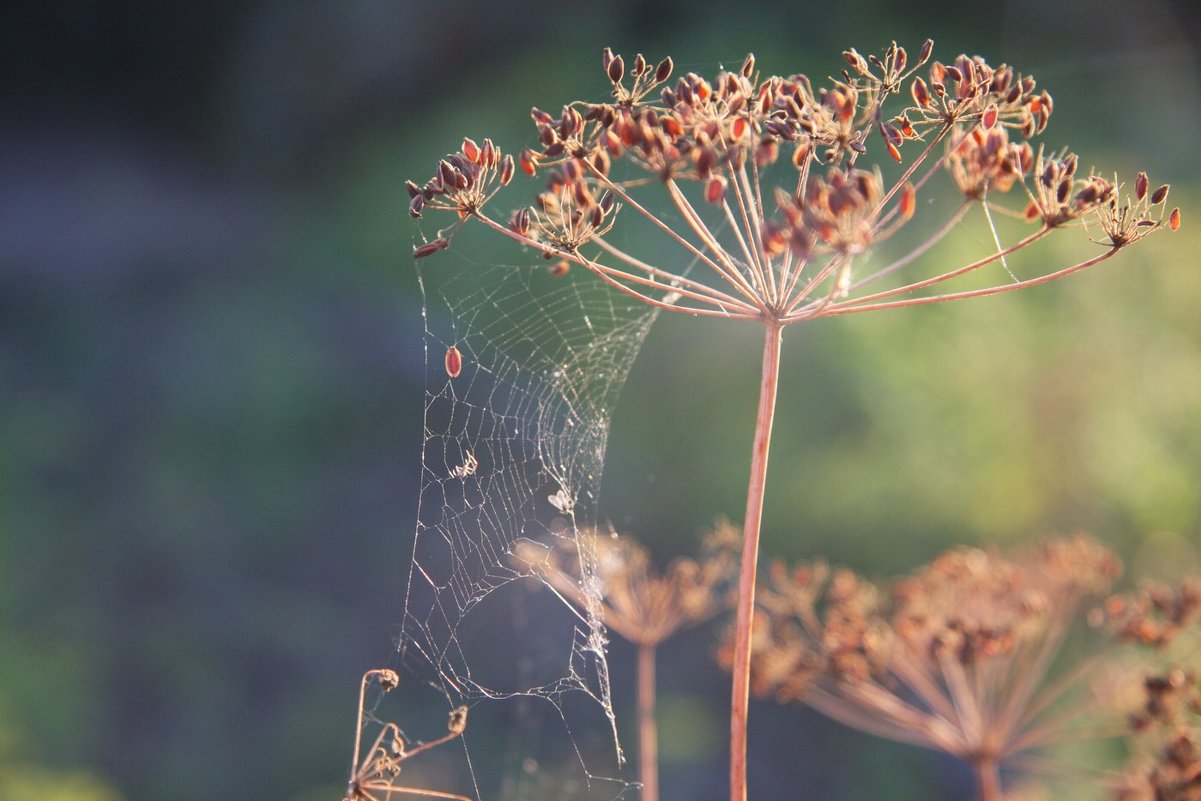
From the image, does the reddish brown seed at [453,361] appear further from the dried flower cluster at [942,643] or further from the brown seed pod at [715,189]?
the dried flower cluster at [942,643]

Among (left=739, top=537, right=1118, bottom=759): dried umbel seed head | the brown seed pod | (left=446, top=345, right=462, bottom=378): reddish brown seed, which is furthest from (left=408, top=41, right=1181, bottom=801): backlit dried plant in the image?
(left=739, top=537, right=1118, bottom=759): dried umbel seed head

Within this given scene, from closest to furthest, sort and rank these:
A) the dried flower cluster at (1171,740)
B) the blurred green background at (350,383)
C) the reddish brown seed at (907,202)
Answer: the reddish brown seed at (907,202), the dried flower cluster at (1171,740), the blurred green background at (350,383)

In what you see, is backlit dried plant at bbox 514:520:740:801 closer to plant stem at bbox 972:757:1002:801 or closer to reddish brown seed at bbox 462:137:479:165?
plant stem at bbox 972:757:1002:801

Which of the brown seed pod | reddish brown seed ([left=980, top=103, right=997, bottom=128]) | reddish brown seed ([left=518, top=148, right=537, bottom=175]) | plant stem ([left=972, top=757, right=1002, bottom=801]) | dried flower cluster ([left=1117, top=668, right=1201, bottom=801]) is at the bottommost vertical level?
plant stem ([left=972, top=757, right=1002, bottom=801])

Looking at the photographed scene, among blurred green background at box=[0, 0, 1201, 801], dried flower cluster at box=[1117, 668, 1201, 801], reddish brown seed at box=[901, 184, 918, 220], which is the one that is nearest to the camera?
reddish brown seed at box=[901, 184, 918, 220]

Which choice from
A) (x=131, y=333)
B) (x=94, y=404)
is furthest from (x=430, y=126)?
(x=94, y=404)

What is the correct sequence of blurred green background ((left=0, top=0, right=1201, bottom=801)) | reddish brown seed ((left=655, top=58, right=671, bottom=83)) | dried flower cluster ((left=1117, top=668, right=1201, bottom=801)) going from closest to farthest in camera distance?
1. reddish brown seed ((left=655, top=58, right=671, bottom=83))
2. dried flower cluster ((left=1117, top=668, right=1201, bottom=801))
3. blurred green background ((left=0, top=0, right=1201, bottom=801))

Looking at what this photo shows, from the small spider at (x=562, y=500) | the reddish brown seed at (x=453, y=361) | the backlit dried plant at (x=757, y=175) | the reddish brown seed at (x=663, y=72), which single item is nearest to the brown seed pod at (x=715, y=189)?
the backlit dried plant at (x=757, y=175)

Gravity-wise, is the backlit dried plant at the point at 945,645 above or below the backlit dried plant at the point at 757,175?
below
